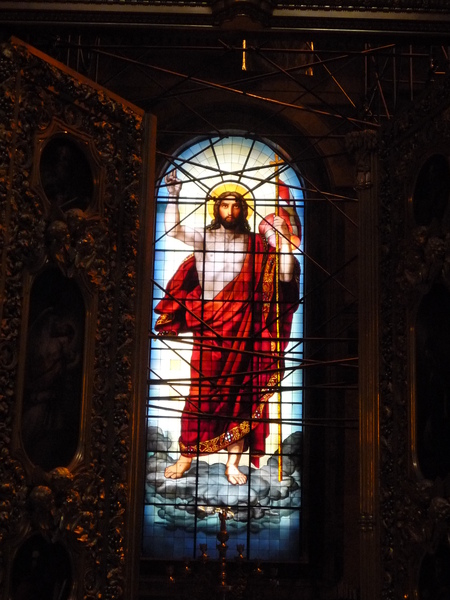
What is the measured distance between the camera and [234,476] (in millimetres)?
16234

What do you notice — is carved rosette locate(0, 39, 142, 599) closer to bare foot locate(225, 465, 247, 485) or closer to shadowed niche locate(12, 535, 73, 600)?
shadowed niche locate(12, 535, 73, 600)

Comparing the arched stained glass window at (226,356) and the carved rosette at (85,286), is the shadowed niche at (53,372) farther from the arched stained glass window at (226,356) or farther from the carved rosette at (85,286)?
the arched stained glass window at (226,356)

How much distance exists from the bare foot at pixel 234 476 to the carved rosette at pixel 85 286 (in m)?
7.75

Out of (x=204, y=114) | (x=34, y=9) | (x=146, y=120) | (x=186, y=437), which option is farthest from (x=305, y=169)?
(x=34, y=9)

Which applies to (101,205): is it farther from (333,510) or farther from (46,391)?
(333,510)

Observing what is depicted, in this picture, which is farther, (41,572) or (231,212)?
(231,212)

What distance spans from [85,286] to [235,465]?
8004 mm

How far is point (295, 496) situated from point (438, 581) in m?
7.90

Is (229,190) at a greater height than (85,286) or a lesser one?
greater

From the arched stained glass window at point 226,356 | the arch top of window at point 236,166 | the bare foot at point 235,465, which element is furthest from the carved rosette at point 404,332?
the arch top of window at point 236,166

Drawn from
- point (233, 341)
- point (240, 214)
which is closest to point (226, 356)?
point (233, 341)

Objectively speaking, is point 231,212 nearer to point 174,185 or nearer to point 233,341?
point 174,185

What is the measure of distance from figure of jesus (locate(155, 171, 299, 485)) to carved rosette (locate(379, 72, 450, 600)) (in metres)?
6.52

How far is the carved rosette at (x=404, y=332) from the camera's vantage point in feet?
28.0
